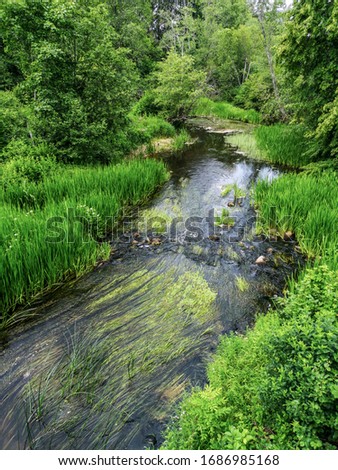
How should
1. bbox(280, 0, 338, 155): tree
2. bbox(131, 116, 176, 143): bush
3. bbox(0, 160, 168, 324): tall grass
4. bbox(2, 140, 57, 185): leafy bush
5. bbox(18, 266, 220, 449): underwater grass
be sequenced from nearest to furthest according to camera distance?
bbox(18, 266, 220, 449): underwater grass < bbox(0, 160, 168, 324): tall grass < bbox(2, 140, 57, 185): leafy bush < bbox(280, 0, 338, 155): tree < bbox(131, 116, 176, 143): bush

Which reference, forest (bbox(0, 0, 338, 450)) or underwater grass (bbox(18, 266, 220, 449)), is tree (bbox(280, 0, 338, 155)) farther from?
underwater grass (bbox(18, 266, 220, 449))

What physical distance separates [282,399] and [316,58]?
8.08 meters

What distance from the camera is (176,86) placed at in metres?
14.9

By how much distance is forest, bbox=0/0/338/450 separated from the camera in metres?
1.67

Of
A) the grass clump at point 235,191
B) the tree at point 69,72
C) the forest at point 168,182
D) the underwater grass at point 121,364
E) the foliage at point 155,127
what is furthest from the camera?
the foliage at point 155,127

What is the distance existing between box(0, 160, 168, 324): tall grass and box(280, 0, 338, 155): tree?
15.5ft

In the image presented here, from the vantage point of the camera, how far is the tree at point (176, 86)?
14734 millimetres

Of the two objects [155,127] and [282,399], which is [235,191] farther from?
[155,127]

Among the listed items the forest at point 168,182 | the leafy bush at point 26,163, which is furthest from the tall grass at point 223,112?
the leafy bush at point 26,163

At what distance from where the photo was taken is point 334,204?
16.1ft

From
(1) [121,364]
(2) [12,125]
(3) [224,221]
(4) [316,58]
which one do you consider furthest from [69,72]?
(1) [121,364]

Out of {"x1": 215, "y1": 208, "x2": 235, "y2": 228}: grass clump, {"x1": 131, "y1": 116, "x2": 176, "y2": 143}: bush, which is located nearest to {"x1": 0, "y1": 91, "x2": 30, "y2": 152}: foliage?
{"x1": 131, "y1": 116, "x2": 176, "y2": 143}: bush

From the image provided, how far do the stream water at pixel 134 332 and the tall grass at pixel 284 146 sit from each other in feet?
14.5

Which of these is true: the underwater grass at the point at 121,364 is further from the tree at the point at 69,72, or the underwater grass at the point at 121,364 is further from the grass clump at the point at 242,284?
the tree at the point at 69,72
